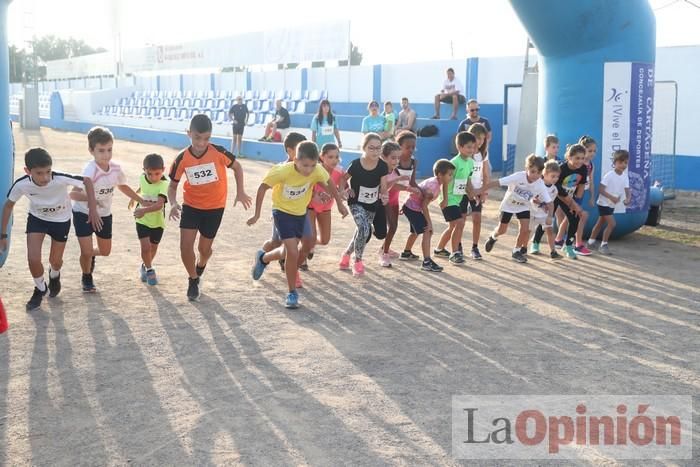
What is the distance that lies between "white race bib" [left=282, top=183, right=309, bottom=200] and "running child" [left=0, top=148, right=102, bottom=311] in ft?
4.98

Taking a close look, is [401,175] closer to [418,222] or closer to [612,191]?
[418,222]

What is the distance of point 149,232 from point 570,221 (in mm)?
4706

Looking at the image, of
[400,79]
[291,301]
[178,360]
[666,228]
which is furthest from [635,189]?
[400,79]

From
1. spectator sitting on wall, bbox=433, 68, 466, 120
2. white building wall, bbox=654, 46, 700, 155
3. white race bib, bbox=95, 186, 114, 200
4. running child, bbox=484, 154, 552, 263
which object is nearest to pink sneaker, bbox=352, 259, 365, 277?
running child, bbox=484, 154, 552, 263

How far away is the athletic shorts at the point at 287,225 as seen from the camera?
20.6ft

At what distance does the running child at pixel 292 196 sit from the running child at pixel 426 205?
5.58ft

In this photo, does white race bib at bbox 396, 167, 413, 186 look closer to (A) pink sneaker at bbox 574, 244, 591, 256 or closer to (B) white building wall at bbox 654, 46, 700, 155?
(A) pink sneaker at bbox 574, 244, 591, 256

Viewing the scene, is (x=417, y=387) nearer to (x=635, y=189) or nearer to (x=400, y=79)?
(x=635, y=189)

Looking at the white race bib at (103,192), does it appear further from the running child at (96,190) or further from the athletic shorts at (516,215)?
the athletic shorts at (516,215)

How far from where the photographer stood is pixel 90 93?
40.4m

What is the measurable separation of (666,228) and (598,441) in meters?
7.79

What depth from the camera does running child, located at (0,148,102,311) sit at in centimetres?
589

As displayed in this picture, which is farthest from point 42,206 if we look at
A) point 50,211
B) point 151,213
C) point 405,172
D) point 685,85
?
point 685,85

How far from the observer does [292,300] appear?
6.25m
